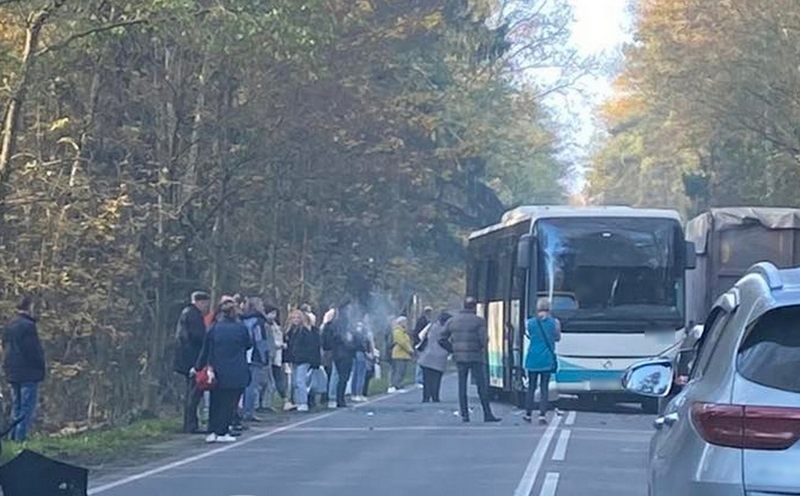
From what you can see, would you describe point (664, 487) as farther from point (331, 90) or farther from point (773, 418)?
point (331, 90)

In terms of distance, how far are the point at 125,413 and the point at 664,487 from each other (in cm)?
2412

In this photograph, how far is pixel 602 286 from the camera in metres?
30.0

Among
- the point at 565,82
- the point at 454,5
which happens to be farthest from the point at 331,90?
the point at 565,82

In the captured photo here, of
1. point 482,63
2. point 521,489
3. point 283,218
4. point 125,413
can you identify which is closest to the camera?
point 521,489

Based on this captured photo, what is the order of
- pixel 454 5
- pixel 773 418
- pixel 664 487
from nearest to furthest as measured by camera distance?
1. pixel 773 418
2. pixel 664 487
3. pixel 454 5

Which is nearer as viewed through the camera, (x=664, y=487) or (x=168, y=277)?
(x=664, y=487)

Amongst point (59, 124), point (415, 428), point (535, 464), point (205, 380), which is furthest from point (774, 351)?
point (59, 124)

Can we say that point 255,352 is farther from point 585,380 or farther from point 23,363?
point 23,363

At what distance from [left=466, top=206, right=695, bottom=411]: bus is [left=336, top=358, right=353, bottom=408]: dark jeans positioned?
3663 millimetres

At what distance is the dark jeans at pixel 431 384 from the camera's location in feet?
110

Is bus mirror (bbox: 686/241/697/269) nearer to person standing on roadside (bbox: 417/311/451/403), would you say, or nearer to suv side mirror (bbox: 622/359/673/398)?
person standing on roadside (bbox: 417/311/451/403)

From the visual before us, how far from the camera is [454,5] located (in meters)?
47.1

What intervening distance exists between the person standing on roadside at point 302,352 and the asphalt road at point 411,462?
3.06 meters

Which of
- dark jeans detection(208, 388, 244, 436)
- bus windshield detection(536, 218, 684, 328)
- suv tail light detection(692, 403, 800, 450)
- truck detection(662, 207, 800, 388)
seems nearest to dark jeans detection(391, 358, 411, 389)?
truck detection(662, 207, 800, 388)
